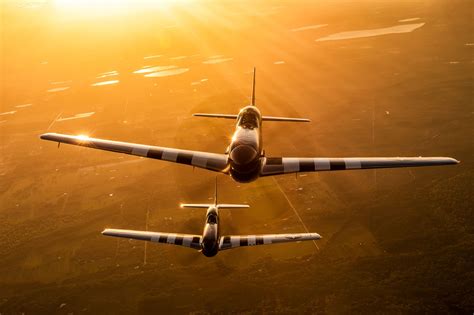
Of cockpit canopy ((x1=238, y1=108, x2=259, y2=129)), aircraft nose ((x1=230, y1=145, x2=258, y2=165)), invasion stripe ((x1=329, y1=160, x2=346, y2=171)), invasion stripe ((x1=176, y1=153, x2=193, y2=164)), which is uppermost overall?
cockpit canopy ((x1=238, y1=108, x2=259, y2=129))

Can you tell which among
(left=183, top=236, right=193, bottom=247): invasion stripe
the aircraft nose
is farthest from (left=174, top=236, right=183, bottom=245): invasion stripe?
the aircraft nose

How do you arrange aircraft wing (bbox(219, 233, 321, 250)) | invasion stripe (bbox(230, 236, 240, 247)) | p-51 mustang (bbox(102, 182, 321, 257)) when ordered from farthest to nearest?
invasion stripe (bbox(230, 236, 240, 247)) → p-51 mustang (bbox(102, 182, 321, 257)) → aircraft wing (bbox(219, 233, 321, 250))

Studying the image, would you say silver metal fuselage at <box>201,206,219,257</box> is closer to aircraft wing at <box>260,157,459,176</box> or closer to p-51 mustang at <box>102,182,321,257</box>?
p-51 mustang at <box>102,182,321,257</box>

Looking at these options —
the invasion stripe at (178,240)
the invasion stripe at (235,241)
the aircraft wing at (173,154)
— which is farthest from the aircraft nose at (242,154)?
the invasion stripe at (178,240)

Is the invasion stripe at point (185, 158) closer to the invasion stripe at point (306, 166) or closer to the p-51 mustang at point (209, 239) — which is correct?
the p-51 mustang at point (209, 239)

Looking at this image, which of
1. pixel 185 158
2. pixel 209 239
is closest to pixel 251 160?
pixel 185 158

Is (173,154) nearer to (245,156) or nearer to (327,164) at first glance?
(245,156)

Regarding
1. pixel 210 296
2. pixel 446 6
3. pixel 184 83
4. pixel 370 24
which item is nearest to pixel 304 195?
pixel 210 296
